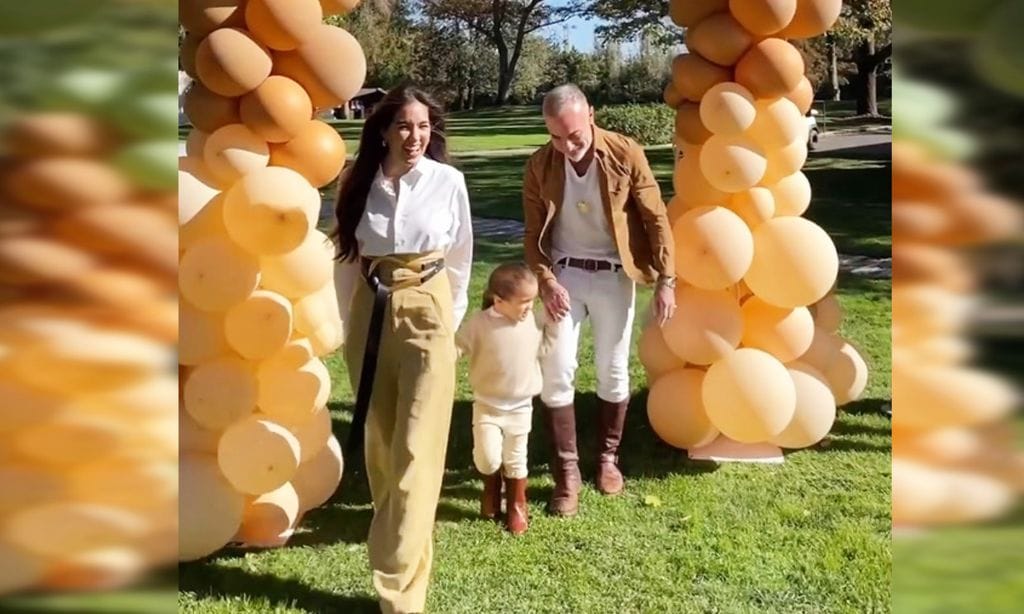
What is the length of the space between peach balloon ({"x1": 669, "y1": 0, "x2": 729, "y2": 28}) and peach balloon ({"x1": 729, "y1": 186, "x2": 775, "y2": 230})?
27.3 inches

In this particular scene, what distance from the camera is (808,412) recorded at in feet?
13.0

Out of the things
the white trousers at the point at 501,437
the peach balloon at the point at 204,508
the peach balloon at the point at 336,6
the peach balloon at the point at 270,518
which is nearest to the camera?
the peach balloon at the point at 204,508

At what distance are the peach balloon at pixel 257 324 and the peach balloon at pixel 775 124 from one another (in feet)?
6.34

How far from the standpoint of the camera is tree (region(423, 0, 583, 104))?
5730mm

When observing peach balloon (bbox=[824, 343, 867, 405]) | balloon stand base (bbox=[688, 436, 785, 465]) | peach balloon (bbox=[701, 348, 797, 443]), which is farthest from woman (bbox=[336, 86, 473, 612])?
peach balloon (bbox=[824, 343, 867, 405])

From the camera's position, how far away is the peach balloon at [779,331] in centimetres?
398

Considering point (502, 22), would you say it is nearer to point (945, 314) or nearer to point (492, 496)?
point (492, 496)

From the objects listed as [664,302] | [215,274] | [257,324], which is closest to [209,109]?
[215,274]

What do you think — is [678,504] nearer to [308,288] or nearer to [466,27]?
[308,288]

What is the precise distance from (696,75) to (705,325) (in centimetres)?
97

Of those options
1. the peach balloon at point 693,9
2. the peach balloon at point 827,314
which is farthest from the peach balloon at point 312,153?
the peach balloon at point 827,314

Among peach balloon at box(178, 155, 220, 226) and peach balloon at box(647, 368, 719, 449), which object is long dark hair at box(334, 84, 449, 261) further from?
peach balloon at box(647, 368, 719, 449)

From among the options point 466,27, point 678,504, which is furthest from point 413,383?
point 466,27

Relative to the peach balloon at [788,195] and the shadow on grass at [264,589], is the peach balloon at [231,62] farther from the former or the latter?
the peach balloon at [788,195]
